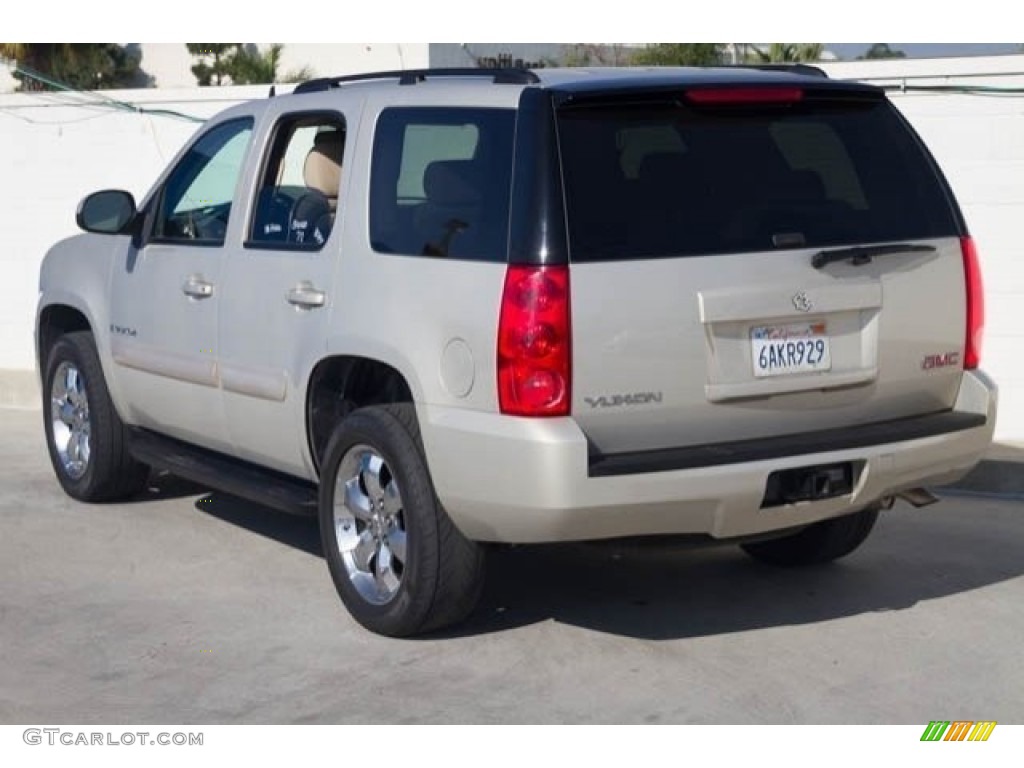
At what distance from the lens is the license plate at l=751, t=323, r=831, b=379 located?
5.52m

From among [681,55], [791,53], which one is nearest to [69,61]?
[681,55]

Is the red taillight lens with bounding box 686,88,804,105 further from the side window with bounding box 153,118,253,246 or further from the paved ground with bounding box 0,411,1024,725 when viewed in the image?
the side window with bounding box 153,118,253,246

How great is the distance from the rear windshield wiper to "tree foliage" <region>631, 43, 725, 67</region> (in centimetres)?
2279

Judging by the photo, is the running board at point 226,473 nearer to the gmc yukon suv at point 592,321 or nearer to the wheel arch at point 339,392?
the gmc yukon suv at point 592,321

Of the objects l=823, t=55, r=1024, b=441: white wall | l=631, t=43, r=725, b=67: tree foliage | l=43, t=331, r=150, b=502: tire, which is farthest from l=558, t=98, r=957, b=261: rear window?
l=631, t=43, r=725, b=67: tree foliage

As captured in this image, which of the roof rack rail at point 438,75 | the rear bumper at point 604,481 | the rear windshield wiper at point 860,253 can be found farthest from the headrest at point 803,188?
the roof rack rail at point 438,75

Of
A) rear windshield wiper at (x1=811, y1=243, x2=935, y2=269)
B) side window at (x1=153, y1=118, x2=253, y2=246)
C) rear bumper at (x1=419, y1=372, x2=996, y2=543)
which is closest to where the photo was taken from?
rear bumper at (x1=419, y1=372, x2=996, y2=543)

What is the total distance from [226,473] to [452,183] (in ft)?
6.15

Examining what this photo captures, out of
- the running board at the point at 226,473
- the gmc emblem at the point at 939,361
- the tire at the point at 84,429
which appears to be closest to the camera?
the gmc emblem at the point at 939,361

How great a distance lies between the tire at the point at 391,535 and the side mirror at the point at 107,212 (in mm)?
2074

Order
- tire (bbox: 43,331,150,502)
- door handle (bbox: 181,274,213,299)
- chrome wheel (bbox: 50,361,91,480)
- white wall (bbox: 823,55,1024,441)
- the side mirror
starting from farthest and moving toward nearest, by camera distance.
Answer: white wall (bbox: 823,55,1024,441), chrome wheel (bbox: 50,361,91,480), tire (bbox: 43,331,150,502), the side mirror, door handle (bbox: 181,274,213,299)

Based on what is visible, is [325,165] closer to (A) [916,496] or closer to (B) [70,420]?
(B) [70,420]
